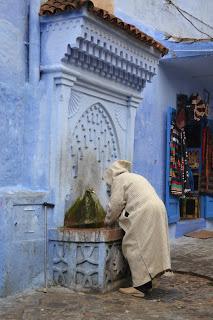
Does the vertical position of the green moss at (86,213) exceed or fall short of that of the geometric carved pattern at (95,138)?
it falls short

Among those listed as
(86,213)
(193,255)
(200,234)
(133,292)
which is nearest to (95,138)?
(86,213)

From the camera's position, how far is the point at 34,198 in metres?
5.54

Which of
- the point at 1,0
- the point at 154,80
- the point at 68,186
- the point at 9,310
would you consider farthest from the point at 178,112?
the point at 9,310

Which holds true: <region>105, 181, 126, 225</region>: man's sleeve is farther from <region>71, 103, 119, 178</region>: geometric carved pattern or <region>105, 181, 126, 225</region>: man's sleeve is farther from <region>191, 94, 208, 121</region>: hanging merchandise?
<region>191, 94, 208, 121</region>: hanging merchandise

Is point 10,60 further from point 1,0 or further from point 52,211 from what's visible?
point 52,211

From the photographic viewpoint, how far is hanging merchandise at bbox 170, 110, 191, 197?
968 centimetres

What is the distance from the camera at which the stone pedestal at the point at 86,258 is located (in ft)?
18.1

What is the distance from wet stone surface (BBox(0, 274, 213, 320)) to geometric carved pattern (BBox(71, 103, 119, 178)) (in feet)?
4.95

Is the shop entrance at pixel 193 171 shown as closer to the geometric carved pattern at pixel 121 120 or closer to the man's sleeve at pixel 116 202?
the geometric carved pattern at pixel 121 120

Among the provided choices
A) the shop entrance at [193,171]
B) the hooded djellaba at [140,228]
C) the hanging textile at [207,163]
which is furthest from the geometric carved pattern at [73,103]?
the hanging textile at [207,163]

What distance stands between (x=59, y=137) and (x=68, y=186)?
620 mm

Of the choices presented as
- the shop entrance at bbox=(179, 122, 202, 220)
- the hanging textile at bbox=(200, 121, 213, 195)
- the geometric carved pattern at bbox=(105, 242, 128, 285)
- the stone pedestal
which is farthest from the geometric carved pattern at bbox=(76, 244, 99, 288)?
the hanging textile at bbox=(200, 121, 213, 195)

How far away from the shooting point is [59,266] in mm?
5711

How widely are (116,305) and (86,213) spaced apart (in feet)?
4.51
